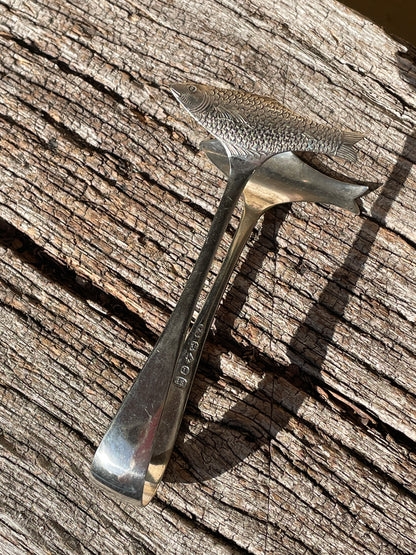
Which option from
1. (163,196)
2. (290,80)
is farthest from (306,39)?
(163,196)

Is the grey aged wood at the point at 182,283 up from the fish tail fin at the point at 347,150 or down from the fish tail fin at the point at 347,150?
down

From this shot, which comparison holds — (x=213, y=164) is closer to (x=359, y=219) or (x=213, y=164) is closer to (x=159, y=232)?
(x=159, y=232)

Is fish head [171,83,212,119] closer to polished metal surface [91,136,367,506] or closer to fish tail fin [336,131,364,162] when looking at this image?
polished metal surface [91,136,367,506]

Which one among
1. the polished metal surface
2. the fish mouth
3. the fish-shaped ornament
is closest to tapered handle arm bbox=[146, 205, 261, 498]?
the polished metal surface

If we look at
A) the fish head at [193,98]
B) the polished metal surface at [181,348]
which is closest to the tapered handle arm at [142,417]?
the polished metal surface at [181,348]

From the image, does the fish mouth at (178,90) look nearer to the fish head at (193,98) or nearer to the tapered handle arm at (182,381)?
the fish head at (193,98)

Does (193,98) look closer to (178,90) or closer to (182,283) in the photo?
(178,90)

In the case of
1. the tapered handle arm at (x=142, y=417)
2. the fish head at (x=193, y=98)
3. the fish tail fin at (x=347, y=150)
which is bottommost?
the tapered handle arm at (x=142, y=417)
